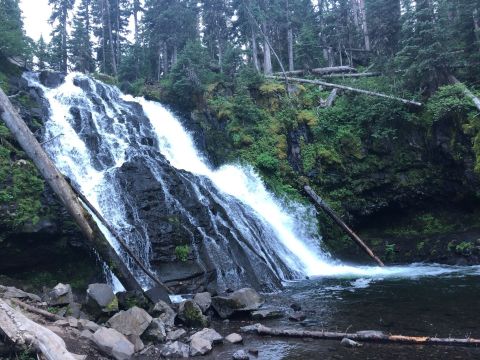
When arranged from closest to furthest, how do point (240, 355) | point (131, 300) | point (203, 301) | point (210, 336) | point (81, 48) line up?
point (240, 355) → point (210, 336) → point (131, 300) → point (203, 301) → point (81, 48)

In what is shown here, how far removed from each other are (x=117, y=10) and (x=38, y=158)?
41.5 m

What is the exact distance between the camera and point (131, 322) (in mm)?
8898

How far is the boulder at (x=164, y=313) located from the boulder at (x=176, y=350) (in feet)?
4.36

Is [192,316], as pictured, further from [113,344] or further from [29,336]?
[29,336]

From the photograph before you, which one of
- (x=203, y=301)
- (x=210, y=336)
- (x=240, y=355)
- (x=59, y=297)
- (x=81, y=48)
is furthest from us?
(x=81, y=48)

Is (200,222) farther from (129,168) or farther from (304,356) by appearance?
(304,356)

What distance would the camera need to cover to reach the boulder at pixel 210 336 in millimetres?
8664

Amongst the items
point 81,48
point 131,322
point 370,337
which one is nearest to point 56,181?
point 131,322

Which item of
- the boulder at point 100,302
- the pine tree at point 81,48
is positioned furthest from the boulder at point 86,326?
the pine tree at point 81,48

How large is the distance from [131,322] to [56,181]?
4.48 meters

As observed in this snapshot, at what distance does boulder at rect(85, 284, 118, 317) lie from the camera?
970 cm

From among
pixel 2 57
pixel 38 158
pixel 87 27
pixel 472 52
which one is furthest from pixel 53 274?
pixel 87 27

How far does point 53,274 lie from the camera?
13.3 metres

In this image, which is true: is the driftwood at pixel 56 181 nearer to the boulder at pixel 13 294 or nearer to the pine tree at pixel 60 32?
the boulder at pixel 13 294
